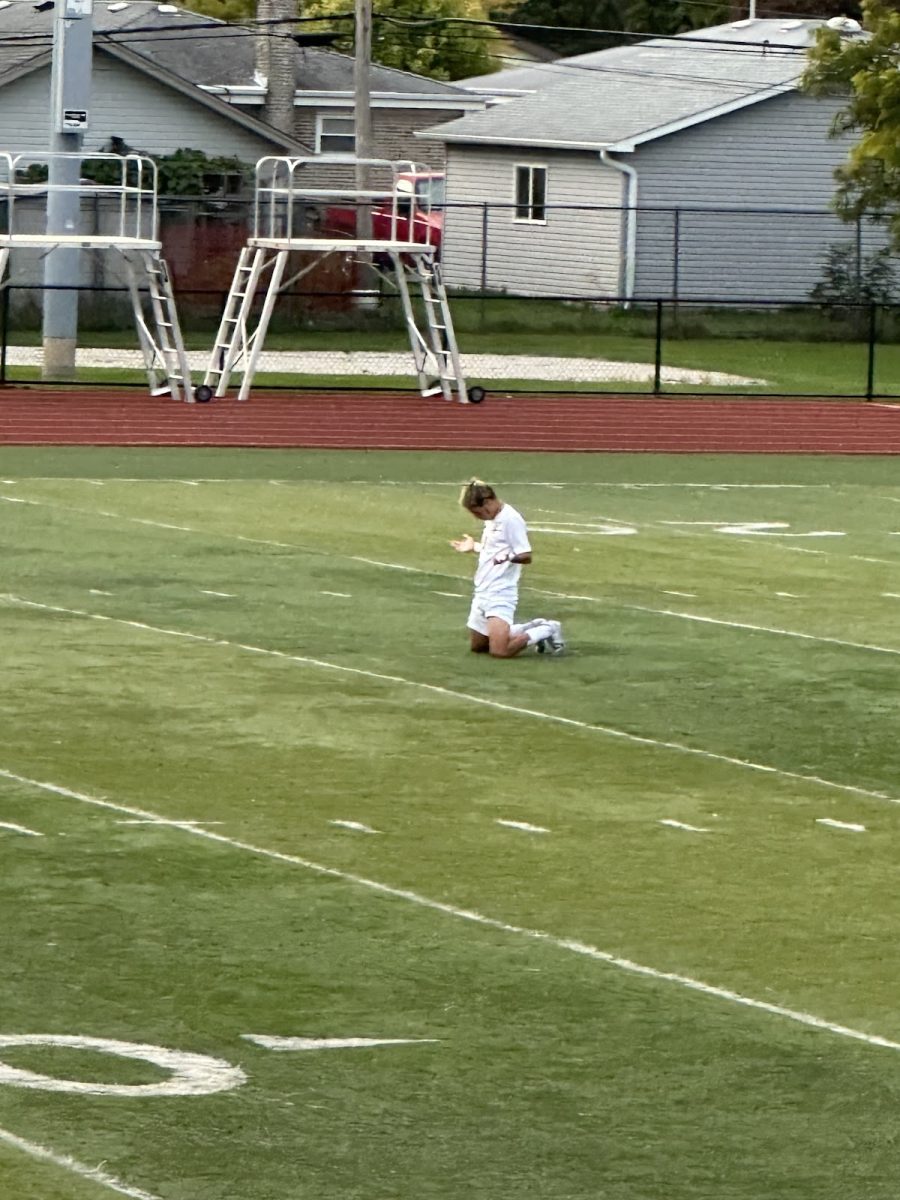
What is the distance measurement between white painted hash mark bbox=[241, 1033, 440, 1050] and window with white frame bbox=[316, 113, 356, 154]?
52.9 metres

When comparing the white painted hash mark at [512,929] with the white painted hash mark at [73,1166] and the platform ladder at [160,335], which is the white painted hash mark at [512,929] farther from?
the platform ladder at [160,335]

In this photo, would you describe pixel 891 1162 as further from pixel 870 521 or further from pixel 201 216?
pixel 201 216

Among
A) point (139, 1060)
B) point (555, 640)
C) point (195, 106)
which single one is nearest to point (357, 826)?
point (139, 1060)

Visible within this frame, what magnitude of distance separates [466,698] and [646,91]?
43.5m

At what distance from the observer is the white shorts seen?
46.6 feet

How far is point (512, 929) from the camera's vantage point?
8727 millimetres

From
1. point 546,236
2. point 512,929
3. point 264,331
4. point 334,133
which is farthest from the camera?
point 334,133

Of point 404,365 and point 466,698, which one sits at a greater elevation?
point 404,365

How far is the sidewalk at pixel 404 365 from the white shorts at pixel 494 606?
72.1 feet


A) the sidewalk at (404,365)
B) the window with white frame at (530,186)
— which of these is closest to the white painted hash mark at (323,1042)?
the sidewalk at (404,365)

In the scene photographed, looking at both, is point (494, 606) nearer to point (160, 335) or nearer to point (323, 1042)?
point (323, 1042)

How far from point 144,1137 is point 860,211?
122 feet

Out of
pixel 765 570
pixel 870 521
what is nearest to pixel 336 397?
pixel 870 521

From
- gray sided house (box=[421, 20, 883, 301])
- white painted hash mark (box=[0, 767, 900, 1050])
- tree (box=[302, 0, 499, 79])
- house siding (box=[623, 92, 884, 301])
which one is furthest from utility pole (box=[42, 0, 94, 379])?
tree (box=[302, 0, 499, 79])
